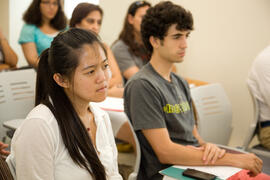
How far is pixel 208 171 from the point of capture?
1424 millimetres

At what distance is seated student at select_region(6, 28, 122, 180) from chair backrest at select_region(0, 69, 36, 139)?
96 centimetres

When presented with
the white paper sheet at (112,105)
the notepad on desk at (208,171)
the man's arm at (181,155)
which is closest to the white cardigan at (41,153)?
the notepad on desk at (208,171)

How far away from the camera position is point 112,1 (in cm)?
390

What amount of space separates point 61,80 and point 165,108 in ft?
2.02

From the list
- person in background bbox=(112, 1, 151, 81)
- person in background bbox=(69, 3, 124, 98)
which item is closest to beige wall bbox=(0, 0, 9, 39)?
person in background bbox=(69, 3, 124, 98)

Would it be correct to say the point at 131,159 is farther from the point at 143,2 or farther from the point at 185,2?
the point at 185,2

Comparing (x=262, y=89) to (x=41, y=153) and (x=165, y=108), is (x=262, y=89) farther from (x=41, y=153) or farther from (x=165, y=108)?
(x=41, y=153)

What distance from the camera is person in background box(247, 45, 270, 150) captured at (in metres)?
2.13

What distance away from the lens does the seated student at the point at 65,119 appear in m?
1.03

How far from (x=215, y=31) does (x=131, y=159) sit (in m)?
1.47

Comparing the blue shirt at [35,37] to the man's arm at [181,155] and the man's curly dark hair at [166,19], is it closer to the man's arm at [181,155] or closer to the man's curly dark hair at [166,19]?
the man's curly dark hair at [166,19]

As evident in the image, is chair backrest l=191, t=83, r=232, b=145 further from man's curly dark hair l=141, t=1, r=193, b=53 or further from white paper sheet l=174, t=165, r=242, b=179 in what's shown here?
white paper sheet l=174, t=165, r=242, b=179

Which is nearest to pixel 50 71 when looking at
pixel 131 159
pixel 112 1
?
pixel 131 159

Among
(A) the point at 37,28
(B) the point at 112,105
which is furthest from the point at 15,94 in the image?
(A) the point at 37,28
